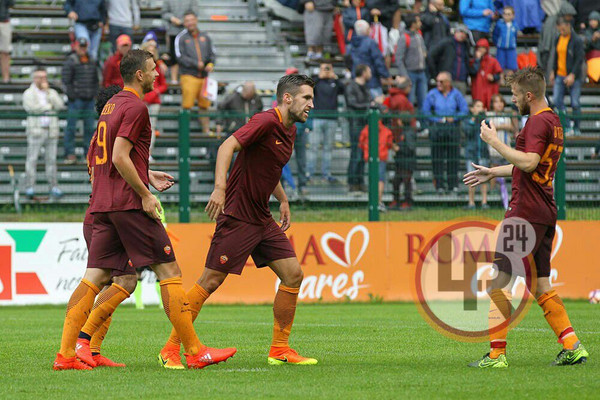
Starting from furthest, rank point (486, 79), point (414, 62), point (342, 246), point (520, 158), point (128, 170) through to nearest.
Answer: point (414, 62), point (486, 79), point (342, 246), point (520, 158), point (128, 170)

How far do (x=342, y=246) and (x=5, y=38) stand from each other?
9216 mm

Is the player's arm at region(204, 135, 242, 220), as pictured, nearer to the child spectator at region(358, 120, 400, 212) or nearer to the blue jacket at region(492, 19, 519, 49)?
the child spectator at region(358, 120, 400, 212)

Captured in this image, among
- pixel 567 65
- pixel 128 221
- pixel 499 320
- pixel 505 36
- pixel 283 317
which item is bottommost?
pixel 283 317

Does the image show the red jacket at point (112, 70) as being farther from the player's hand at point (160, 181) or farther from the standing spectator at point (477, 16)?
the player's hand at point (160, 181)

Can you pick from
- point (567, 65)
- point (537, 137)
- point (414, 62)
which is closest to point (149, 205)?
point (537, 137)

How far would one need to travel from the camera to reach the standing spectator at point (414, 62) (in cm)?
2212

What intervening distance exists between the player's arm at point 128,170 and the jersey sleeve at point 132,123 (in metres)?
0.04

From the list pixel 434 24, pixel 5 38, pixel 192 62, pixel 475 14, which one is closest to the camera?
pixel 192 62

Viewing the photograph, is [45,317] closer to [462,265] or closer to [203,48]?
[462,265]

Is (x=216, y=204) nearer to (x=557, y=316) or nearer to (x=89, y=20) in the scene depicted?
(x=557, y=316)

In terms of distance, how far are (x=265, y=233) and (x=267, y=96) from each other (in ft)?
39.8

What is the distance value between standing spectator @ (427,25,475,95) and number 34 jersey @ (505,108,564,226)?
13515mm

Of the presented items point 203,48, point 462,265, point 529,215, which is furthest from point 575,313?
point 203,48

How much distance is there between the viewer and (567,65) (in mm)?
22578
